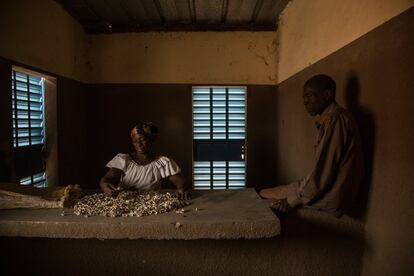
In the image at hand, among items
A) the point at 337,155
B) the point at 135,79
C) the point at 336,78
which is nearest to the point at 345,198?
the point at 337,155

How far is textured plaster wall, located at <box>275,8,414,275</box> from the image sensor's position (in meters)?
1.63

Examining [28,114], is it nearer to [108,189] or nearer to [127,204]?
[108,189]

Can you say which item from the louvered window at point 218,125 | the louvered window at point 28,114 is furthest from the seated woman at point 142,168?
the louvered window at point 218,125

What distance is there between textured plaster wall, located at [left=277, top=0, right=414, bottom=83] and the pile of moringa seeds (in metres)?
1.84

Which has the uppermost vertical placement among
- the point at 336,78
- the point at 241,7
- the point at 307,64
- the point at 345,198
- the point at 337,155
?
the point at 241,7

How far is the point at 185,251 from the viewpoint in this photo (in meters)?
2.10

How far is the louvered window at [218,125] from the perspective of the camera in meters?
5.36

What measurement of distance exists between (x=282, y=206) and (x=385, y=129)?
32.4 inches

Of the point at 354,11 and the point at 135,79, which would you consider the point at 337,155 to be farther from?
the point at 135,79

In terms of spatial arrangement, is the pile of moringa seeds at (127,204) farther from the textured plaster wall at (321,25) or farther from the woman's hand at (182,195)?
the textured plaster wall at (321,25)

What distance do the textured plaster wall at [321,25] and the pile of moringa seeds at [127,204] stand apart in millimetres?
1841

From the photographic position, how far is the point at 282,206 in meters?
2.04

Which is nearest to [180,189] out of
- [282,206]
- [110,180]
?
[110,180]

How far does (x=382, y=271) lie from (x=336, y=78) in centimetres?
156
